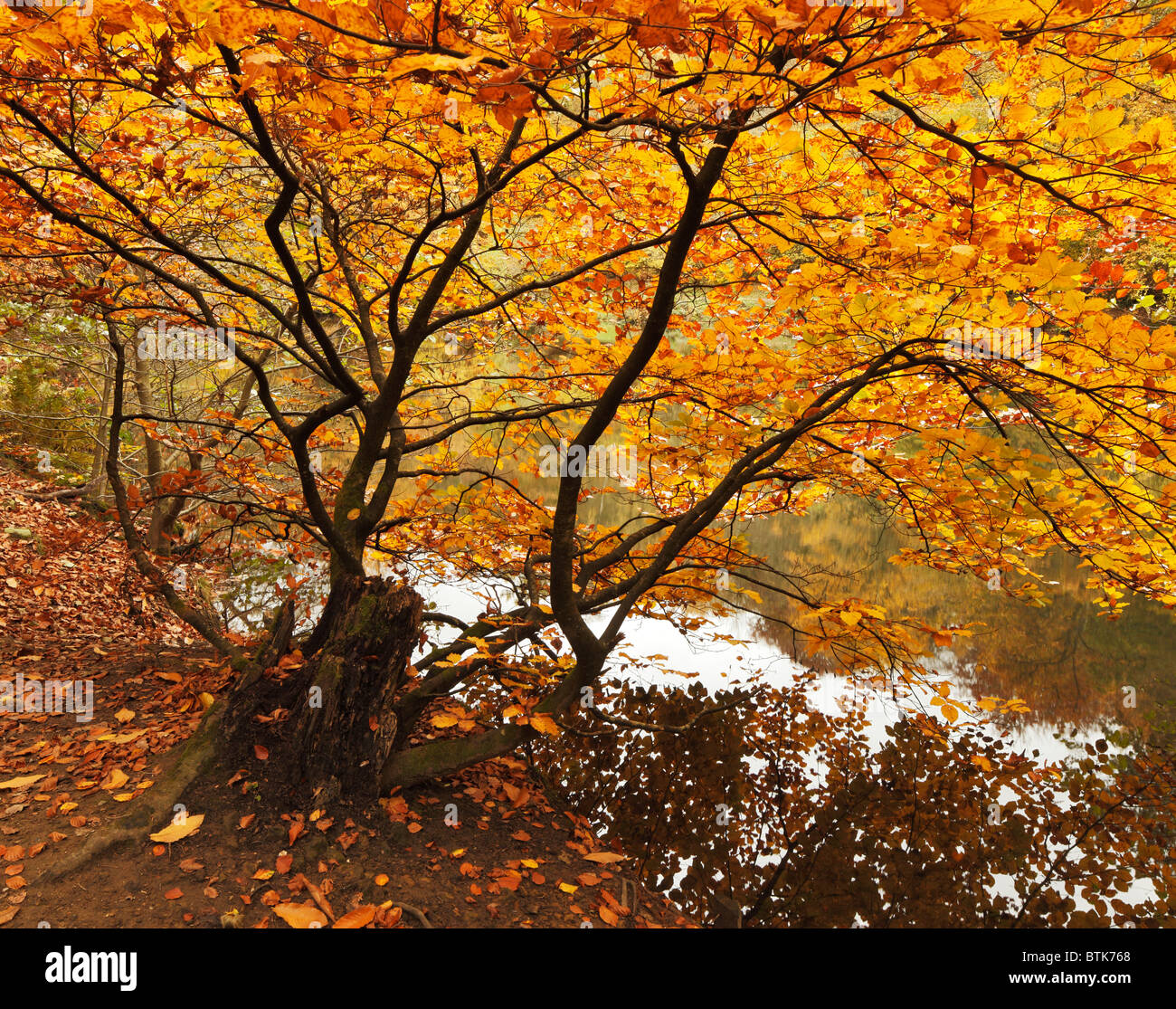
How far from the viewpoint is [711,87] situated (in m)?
1.64

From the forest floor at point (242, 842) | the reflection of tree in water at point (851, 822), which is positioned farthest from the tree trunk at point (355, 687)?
the reflection of tree in water at point (851, 822)

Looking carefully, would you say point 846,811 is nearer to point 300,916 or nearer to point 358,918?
point 358,918

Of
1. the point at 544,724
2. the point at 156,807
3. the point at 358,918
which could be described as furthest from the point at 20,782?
the point at 544,724

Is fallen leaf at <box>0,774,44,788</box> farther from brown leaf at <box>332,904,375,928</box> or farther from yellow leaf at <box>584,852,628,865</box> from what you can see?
yellow leaf at <box>584,852,628,865</box>

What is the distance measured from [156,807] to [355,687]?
3.25 ft

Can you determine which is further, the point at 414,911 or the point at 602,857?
the point at 602,857

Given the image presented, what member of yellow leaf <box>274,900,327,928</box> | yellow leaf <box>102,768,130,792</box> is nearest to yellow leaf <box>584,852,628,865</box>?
yellow leaf <box>274,900,327,928</box>

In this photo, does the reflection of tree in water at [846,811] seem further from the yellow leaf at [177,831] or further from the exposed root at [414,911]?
the yellow leaf at [177,831]

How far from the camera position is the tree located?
1710 millimetres

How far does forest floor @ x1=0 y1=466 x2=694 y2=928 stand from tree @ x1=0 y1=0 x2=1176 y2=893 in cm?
30

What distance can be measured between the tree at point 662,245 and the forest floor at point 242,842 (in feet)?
0.98

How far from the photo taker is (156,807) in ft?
→ 9.88

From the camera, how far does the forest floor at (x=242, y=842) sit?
2.66 metres
